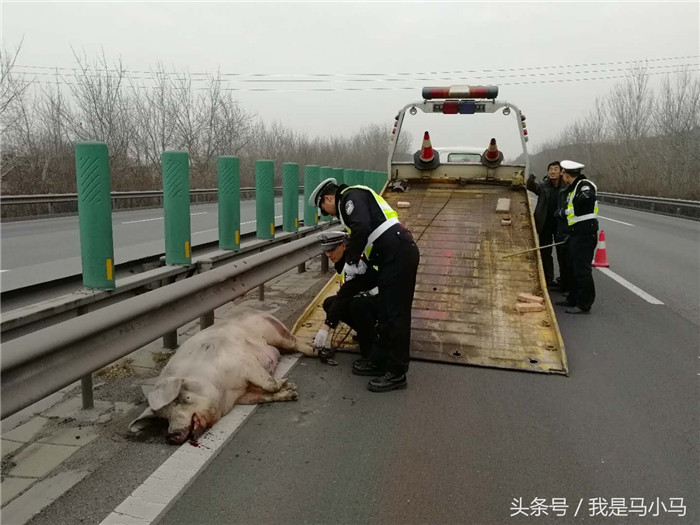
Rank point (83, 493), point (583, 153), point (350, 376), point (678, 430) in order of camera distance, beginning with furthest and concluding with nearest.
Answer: point (583, 153), point (350, 376), point (678, 430), point (83, 493)

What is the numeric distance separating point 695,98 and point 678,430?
40.1 meters

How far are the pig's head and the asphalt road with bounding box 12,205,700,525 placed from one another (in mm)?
141

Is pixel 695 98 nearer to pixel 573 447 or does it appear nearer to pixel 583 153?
pixel 583 153

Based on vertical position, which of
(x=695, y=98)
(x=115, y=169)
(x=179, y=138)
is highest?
(x=695, y=98)

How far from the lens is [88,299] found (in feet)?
13.3

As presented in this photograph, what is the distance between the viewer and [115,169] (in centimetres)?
2566

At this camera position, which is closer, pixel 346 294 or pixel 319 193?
pixel 319 193

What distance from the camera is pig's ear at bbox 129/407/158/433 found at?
3309mm

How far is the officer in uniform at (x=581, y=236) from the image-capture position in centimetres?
676

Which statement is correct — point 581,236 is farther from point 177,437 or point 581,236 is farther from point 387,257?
point 177,437

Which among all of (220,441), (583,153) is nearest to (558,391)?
(220,441)

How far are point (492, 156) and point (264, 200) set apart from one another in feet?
12.7

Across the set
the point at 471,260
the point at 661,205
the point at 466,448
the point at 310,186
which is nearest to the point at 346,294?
the point at 466,448

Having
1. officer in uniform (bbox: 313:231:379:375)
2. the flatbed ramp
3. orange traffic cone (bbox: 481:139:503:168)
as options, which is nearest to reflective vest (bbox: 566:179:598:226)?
the flatbed ramp
